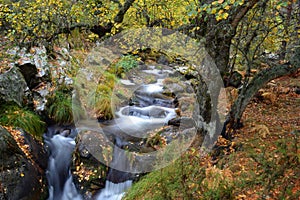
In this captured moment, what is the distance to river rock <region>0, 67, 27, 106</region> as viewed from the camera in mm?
6375

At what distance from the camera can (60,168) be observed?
5.82 meters

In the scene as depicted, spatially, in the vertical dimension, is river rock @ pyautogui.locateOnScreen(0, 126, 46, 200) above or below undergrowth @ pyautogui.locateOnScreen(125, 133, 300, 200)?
below

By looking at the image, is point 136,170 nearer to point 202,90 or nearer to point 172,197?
point 172,197

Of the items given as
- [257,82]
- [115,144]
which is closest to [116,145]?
[115,144]

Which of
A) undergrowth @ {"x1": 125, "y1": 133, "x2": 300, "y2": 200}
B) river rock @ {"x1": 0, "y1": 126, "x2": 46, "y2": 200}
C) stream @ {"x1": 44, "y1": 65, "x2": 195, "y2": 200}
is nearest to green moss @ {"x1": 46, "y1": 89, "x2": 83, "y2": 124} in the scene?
stream @ {"x1": 44, "y1": 65, "x2": 195, "y2": 200}

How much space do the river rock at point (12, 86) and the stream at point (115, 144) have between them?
1199 mm

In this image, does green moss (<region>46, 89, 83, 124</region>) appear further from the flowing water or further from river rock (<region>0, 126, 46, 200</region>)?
river rock (<region>0, 126, 46, 200</region>)

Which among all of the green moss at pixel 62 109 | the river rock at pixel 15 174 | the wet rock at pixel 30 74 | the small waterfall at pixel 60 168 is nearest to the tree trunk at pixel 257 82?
the small waterfall at pixel 60 168

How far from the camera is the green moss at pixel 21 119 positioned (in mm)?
5852

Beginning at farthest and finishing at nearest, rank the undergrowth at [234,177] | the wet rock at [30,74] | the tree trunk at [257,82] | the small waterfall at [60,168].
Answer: the wet rock at [30,74] → the small waterfall at [60,168] → the tree trunk at [257,82] → the undergrowth at [234,177]

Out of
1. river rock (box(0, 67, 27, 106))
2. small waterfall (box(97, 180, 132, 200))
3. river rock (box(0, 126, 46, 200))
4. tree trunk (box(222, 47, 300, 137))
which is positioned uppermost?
tree trunk (box(222, 47, 300, 137))

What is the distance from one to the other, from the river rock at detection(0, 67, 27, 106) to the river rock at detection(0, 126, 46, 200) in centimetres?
191

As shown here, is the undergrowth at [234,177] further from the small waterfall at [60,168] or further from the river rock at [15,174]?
the river rock at [15,174]

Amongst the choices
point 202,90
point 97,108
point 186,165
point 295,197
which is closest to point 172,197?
point 186,165
